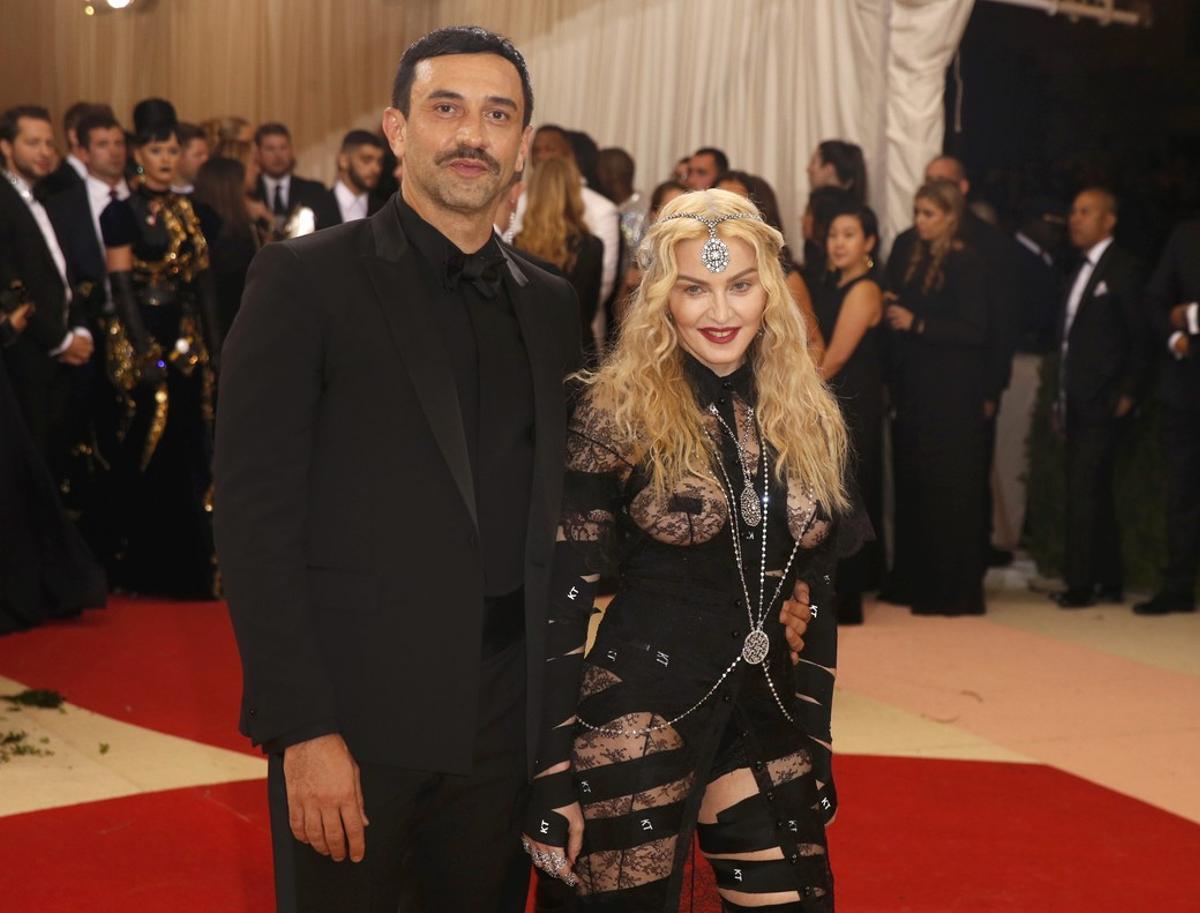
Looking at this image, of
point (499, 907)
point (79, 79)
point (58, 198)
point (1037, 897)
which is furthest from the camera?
point (79, 79)

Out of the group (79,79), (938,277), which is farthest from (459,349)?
(79,79)

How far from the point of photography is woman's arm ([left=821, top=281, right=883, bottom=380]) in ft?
23.6

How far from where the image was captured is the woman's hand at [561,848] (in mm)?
2562

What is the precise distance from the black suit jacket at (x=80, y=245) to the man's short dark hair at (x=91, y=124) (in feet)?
1.32

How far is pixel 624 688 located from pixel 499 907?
41 cm

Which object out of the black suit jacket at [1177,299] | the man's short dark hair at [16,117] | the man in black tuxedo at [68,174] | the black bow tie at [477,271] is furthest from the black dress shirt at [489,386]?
the black suit jacket at [1177,299]

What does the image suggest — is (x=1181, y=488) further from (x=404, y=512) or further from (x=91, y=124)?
(x=404, y=512)

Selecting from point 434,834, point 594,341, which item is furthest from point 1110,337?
point 434,834

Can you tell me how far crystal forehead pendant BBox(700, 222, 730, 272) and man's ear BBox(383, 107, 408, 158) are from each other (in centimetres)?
56

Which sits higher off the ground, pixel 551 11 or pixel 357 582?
pixel 551 11

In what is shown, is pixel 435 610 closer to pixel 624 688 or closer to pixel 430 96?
pixel 624 688

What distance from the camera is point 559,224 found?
6.90m

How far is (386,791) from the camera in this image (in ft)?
7.71

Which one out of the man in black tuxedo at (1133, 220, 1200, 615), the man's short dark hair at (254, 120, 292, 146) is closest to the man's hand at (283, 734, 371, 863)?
the man in black tuxedo at (1133, 220, 1200, 615)
